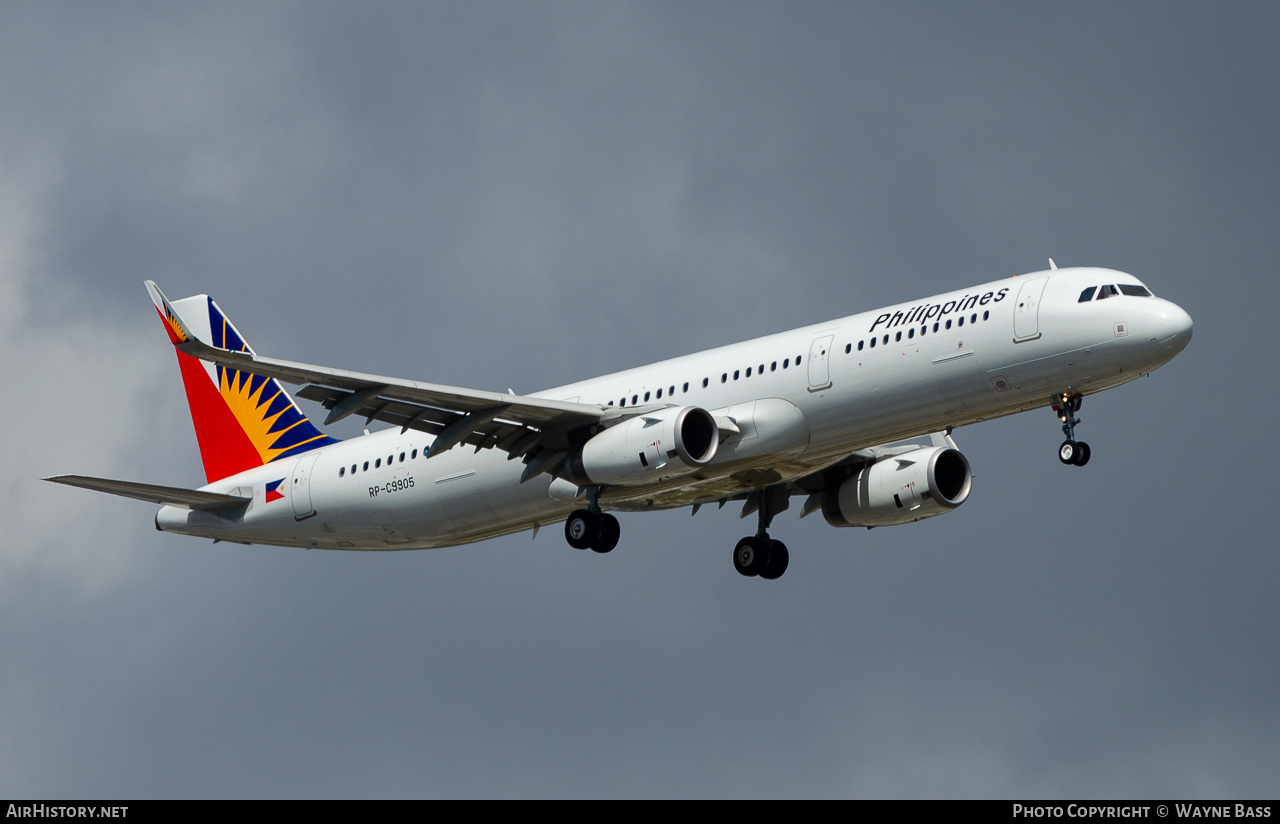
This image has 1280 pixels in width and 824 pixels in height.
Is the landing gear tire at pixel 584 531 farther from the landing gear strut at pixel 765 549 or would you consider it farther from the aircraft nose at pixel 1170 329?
the aircraft nose at pixel 1170 329

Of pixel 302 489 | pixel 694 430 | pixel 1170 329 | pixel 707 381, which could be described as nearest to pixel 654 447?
pixel 694 430

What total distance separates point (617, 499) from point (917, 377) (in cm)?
876

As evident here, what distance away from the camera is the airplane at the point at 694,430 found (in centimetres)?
3925

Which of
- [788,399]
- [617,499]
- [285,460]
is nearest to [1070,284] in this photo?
[788,399]

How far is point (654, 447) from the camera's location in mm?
41562

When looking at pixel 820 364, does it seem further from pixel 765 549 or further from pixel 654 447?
pixel 765 549

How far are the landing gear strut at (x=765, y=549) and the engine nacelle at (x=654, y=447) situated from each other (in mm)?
7855

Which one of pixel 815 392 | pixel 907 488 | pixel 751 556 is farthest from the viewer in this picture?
pixel 751 556

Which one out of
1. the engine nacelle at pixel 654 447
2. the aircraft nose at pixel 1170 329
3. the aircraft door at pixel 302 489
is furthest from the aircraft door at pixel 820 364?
the aircraft door at pixel 302 489

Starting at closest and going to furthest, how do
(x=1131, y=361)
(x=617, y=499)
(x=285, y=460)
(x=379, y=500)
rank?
(x=1131, y=361)
(x=617, y=499)
(x=379, y=500)
(x=285, y=460)

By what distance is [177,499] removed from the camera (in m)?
48.8

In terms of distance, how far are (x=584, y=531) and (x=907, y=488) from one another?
9.11m
